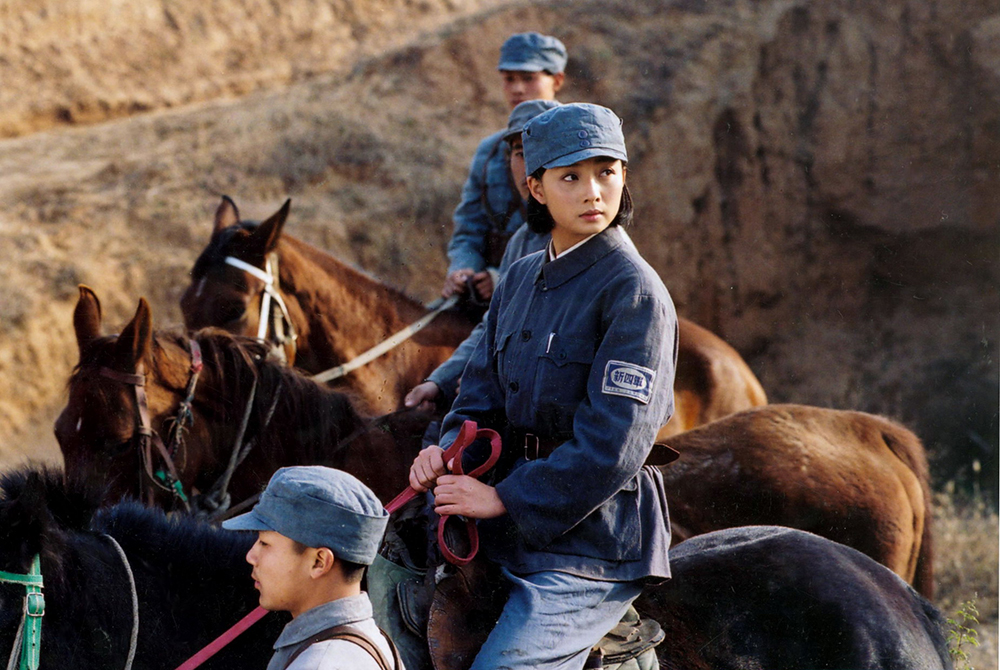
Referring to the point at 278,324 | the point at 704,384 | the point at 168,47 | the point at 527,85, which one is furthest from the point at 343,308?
the point at 168,47

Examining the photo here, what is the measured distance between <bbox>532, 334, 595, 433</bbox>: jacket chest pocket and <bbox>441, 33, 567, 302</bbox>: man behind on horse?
2.95 m

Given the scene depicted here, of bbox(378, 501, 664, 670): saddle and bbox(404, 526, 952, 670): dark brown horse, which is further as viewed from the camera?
bbox(404, 526, 952, 670): dark brown horse

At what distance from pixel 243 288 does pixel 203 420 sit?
50.9 inches

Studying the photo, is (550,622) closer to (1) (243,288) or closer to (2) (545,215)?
(2) (545,215)

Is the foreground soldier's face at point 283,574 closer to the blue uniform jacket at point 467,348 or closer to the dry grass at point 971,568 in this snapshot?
the blue uniform jacket at point 467,348

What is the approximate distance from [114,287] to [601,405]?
285 inches

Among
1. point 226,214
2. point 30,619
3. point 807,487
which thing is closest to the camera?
point 30,619

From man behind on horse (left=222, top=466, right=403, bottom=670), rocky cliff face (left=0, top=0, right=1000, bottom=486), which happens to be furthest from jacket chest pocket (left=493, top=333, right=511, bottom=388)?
rocky cliff face (left=0, top=0, right=1000, bottom=486)

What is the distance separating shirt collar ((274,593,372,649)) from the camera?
193 cm

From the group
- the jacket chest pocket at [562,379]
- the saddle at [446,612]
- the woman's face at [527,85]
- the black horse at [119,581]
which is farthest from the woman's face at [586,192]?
the woman's face at [527,85]

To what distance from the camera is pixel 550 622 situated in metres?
2.39

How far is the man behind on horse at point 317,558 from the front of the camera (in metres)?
1.92

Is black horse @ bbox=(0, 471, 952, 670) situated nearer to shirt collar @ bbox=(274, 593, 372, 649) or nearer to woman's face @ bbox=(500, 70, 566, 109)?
shirt collar @ bbox=(274, 593, 372, 649)

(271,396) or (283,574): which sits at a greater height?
(283,574)
